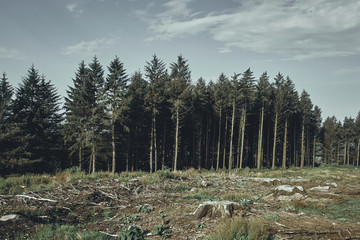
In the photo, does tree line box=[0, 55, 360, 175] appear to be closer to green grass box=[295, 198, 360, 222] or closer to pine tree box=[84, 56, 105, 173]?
pine tree box=[84, 56, 105, 173]

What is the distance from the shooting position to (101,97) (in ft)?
90.9

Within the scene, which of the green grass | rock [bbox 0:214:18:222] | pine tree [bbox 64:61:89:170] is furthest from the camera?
pine tree [bbox 64:61:89:170]

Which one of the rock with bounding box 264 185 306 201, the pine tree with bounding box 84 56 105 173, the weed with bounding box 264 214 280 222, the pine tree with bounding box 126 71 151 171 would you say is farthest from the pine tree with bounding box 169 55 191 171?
the weed with bounding box 264 214 280 222

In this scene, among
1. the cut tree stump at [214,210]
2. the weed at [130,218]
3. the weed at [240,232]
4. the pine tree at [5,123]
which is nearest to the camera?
the weed at [240,232]

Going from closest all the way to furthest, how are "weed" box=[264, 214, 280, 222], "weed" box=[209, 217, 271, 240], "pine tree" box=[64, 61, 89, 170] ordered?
"weed" box=[209, 217, 271, 240] → "weed" box=[264, 214, 280, 222] → "pine tree" box=[64, 61, 89, 170]

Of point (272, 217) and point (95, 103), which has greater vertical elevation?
point (95, 103)

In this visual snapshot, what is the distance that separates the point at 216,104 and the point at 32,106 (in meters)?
28.0

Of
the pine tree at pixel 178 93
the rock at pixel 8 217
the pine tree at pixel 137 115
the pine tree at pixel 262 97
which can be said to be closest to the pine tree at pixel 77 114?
the pine tree at pixel 137 115

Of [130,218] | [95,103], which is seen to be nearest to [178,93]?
[95,103]

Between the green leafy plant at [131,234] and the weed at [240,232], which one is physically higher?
the weed at [240,232]

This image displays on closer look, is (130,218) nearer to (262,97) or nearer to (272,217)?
(272,217)

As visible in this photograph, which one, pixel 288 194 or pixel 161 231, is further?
pixel 288 194

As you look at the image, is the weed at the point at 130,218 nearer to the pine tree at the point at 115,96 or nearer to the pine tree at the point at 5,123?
the pine tree at the point at 115,96

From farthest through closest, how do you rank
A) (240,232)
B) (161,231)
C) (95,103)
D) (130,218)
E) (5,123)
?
(95,103), (5,123), (130,218), (161,231), (240,232)
